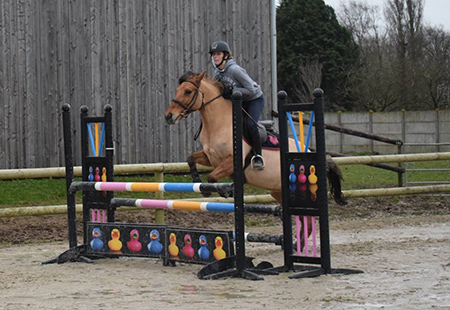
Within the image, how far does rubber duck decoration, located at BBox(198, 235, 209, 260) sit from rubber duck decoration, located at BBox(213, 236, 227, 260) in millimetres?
94

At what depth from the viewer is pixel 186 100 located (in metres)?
8.10

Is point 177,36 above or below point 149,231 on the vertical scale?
above

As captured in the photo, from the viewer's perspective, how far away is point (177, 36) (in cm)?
1545

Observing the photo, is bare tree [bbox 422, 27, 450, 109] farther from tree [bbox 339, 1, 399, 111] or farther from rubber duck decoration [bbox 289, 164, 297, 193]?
rubber duck decoration [bbox 289, 164, 297, 193]

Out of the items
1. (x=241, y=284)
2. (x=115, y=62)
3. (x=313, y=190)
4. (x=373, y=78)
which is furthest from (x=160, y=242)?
(x=373, y=78)

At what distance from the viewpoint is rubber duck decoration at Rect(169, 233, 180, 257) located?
774cm

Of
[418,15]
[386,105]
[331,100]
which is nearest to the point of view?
[386,105]

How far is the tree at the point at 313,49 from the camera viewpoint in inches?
1553

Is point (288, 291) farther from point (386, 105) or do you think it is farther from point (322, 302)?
point (386, 105)

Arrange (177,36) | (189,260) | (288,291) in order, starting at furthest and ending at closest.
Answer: (177,36) < (189,260) < (288,291)

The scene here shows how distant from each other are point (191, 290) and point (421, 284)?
1830 millimetres

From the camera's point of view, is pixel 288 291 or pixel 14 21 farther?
pixel 14 21

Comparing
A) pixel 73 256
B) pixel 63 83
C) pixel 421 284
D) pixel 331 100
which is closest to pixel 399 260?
pixel 421 284

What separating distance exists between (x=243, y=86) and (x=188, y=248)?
5.97ft
